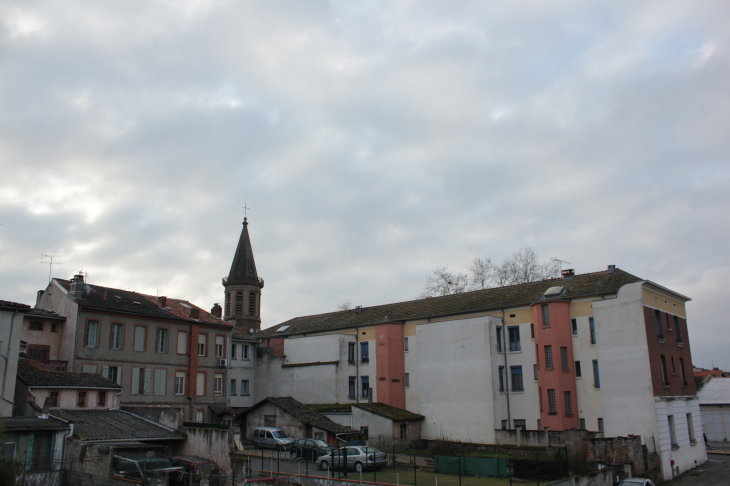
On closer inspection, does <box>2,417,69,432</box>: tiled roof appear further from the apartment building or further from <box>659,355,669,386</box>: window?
<box>659,355,669,386</box>: window

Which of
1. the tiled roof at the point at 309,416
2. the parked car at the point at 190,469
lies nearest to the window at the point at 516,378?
the tiled roof at the point at 309,416

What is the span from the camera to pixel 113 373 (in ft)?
124

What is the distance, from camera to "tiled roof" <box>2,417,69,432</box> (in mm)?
24812

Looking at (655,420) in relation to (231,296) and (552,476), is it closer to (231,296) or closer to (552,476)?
(552,476)

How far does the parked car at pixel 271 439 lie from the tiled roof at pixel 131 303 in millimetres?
10596

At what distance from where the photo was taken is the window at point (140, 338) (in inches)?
1548

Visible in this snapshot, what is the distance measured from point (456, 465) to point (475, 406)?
10.4 meters

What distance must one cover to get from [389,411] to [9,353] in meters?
23.5

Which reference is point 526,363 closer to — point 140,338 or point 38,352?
point 140,338

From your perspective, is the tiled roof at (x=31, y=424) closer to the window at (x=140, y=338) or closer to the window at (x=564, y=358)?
the window at (x=140, y=338)

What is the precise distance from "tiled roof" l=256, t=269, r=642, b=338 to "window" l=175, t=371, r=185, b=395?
11.3 m

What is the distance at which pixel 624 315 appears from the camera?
33812 millimetres

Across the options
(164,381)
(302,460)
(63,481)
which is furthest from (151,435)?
(164,381)

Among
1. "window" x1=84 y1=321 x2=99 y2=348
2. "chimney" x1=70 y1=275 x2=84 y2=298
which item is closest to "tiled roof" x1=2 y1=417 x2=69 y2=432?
"window" x1=84 y1=321 x2=99 y2=348
